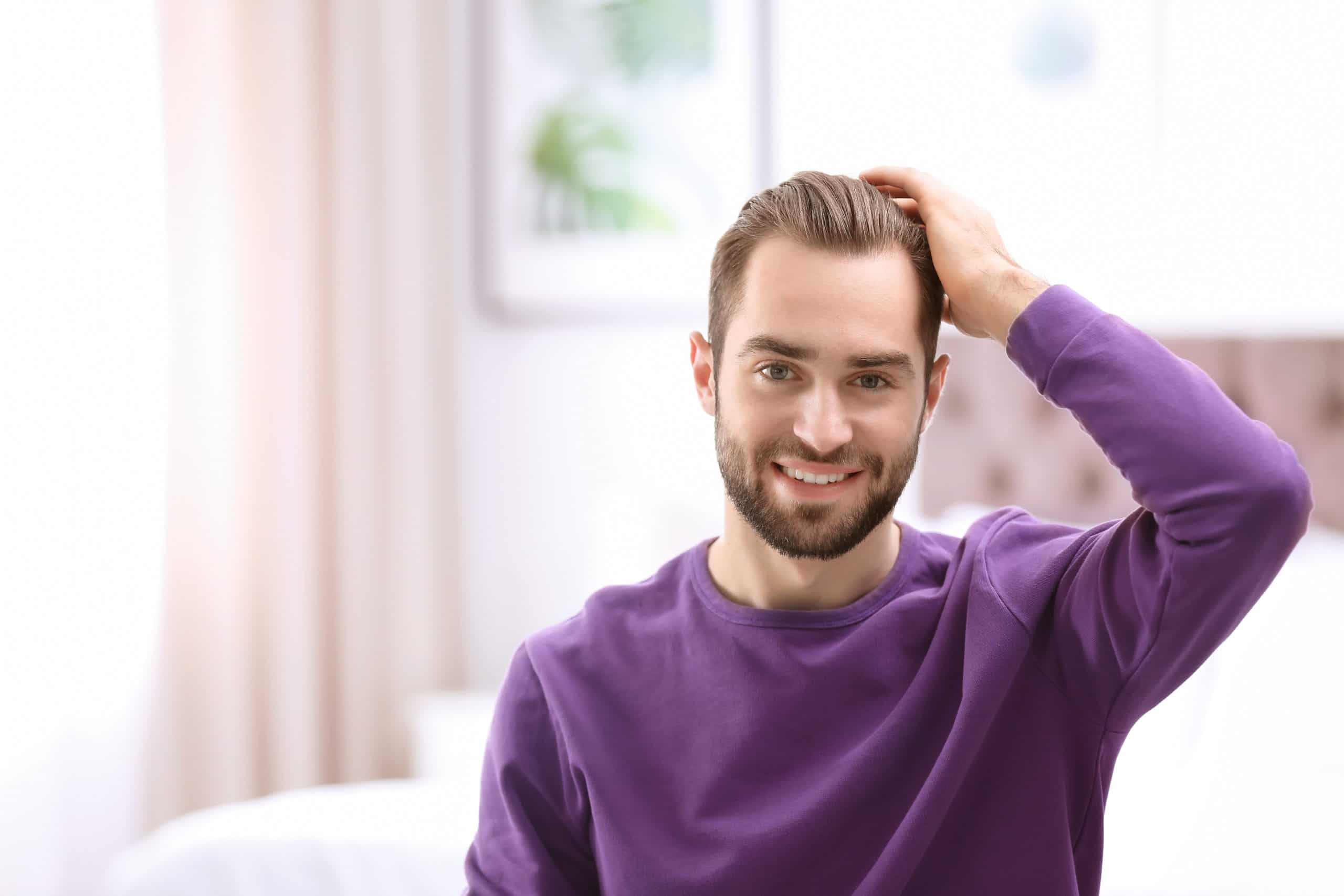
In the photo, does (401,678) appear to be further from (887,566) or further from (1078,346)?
(1078,346)

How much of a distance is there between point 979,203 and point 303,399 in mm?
1625

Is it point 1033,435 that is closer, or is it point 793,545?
point 793,545

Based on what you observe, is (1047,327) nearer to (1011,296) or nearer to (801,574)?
(1011,296)

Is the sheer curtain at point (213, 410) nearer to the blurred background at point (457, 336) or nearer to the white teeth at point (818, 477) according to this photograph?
the blurred background at point (457, 336)

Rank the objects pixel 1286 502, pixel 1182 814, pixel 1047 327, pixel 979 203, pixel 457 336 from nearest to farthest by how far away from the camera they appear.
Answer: pixel 1286 502 → pixel 1047 327 → pixel 1182 814 → pixel 979 203 → pixel 457 336

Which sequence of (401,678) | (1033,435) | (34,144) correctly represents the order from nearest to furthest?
1. (34,144)
2. (1033,435)
3. (401,678)

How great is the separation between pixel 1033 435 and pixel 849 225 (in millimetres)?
1555

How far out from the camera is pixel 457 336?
312cm

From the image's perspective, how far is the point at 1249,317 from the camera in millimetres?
2420

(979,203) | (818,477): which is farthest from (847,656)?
(979,203)

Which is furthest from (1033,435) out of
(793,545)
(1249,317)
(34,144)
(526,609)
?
(34,144)

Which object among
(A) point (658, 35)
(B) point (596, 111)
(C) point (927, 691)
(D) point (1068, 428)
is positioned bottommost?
(C) point (927, 691)

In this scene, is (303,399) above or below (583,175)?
below

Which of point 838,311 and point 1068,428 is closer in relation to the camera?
point 838,311
